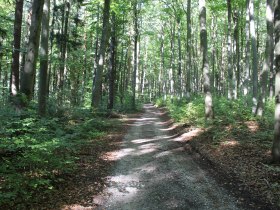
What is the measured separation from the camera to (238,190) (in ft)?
22.3

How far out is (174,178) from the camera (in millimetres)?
7867

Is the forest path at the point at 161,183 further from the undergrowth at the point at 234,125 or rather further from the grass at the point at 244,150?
the undergrowth at the point at 234,125

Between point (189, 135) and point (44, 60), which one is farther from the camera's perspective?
point (189, 135)

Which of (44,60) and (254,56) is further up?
(254,56)

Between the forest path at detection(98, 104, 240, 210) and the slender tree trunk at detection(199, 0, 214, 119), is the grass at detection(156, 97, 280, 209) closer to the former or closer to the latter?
the slender tree trunk at detection(199, 0, 214, 119)

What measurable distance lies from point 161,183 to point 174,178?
0.54 meters

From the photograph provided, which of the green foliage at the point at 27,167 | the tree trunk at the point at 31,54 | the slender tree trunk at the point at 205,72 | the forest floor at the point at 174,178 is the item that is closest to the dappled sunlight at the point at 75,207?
the forest floor at the point at 174,178

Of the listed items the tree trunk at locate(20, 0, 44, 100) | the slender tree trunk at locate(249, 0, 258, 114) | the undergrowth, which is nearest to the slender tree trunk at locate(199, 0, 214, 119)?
the undergrowth

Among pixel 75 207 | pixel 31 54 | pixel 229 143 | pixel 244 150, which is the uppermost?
pixel 31 54

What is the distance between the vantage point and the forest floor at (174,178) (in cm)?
625

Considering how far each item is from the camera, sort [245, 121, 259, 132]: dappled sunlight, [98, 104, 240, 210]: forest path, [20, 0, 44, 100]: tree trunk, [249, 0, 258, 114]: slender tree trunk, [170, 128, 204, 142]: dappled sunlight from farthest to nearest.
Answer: [249, 0, 258, 114]: slender tree trunk
[170, 128, 204, 142]: dappled sunlight
[245, 121, 259, 132]: dappled sunlight
[20, 0, 44, 100]: tree trunk
[98, 104, 240, 210]: forest path

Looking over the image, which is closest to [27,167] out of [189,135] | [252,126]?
[189,135]

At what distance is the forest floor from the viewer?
6.25 metres

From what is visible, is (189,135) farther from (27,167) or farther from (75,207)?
(75,207)
